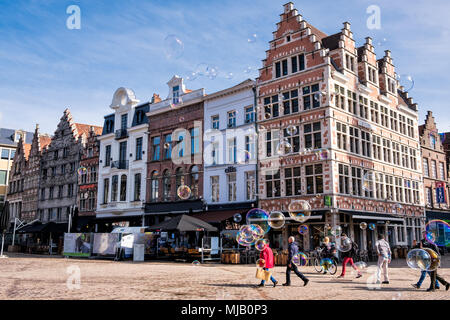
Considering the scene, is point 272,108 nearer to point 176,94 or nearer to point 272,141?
point 272,141

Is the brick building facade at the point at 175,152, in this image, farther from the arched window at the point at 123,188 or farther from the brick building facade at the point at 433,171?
the brick building facade at the point at 433,171

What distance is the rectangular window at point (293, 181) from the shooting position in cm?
2634

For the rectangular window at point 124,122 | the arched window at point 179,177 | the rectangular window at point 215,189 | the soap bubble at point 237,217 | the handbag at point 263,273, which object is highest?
the rectangular window at point 124,122

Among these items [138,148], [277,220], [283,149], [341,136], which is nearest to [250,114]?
[283,149]

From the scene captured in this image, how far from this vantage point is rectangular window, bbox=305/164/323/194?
25359 millimetres

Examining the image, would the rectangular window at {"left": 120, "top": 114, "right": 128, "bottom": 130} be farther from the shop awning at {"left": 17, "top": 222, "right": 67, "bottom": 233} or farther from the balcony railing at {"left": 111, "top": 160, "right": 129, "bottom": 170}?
the shop awning at {"left": 17, "top": 222, "right": 67, "bottom": 233}

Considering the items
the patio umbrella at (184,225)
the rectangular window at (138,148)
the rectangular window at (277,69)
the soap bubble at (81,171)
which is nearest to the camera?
the patio umbrella at (184,225)

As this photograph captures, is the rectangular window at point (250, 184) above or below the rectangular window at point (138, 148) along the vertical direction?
below

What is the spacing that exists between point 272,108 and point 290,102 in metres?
1.47

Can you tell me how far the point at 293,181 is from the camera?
86.8ft

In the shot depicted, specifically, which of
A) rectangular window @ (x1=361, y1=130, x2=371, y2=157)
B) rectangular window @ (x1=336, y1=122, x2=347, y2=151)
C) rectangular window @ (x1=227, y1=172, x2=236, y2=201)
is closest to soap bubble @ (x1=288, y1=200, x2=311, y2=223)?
rectangular window @ (x1=336, y1=122, x2=347, y2=151)

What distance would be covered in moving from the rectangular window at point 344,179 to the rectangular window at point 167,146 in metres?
14.6

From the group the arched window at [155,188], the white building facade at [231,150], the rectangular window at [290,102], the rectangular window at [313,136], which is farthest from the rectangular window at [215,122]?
the rectangular window at [313,136]

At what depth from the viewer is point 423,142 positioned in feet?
122
